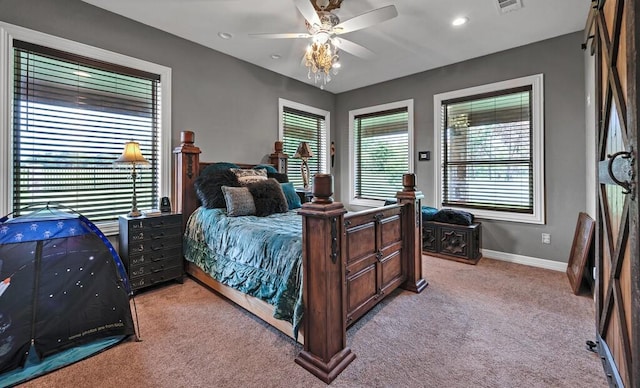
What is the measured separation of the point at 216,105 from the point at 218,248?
2065 millimetres

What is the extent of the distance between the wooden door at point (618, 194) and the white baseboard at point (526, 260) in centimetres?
183

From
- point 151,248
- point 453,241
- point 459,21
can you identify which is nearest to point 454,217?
point 453,241

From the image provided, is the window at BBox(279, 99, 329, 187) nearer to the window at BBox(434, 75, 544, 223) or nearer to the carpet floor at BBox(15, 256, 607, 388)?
the window at BBox(434, 75, 544, 223)

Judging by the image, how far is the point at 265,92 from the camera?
423 cm

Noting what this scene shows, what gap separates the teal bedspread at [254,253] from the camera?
1801 mm

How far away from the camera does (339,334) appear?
170cm

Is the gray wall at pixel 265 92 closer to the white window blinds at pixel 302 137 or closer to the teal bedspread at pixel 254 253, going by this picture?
the white window blinds at pixel 302 137

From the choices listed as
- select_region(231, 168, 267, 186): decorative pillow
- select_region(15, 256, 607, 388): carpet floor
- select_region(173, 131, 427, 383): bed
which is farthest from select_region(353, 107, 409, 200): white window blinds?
select_region(15, 256, 607, 388): carpet floor

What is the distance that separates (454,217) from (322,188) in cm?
280

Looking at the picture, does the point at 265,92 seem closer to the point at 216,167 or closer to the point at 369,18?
the point at 216,167

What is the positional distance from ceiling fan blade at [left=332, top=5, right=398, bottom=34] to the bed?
1.37 m

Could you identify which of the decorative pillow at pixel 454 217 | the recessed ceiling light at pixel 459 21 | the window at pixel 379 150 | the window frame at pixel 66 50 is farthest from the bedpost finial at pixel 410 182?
the window frame at pixel 66 50

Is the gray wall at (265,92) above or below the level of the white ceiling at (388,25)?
below

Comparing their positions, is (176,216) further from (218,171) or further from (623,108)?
(623,108)
